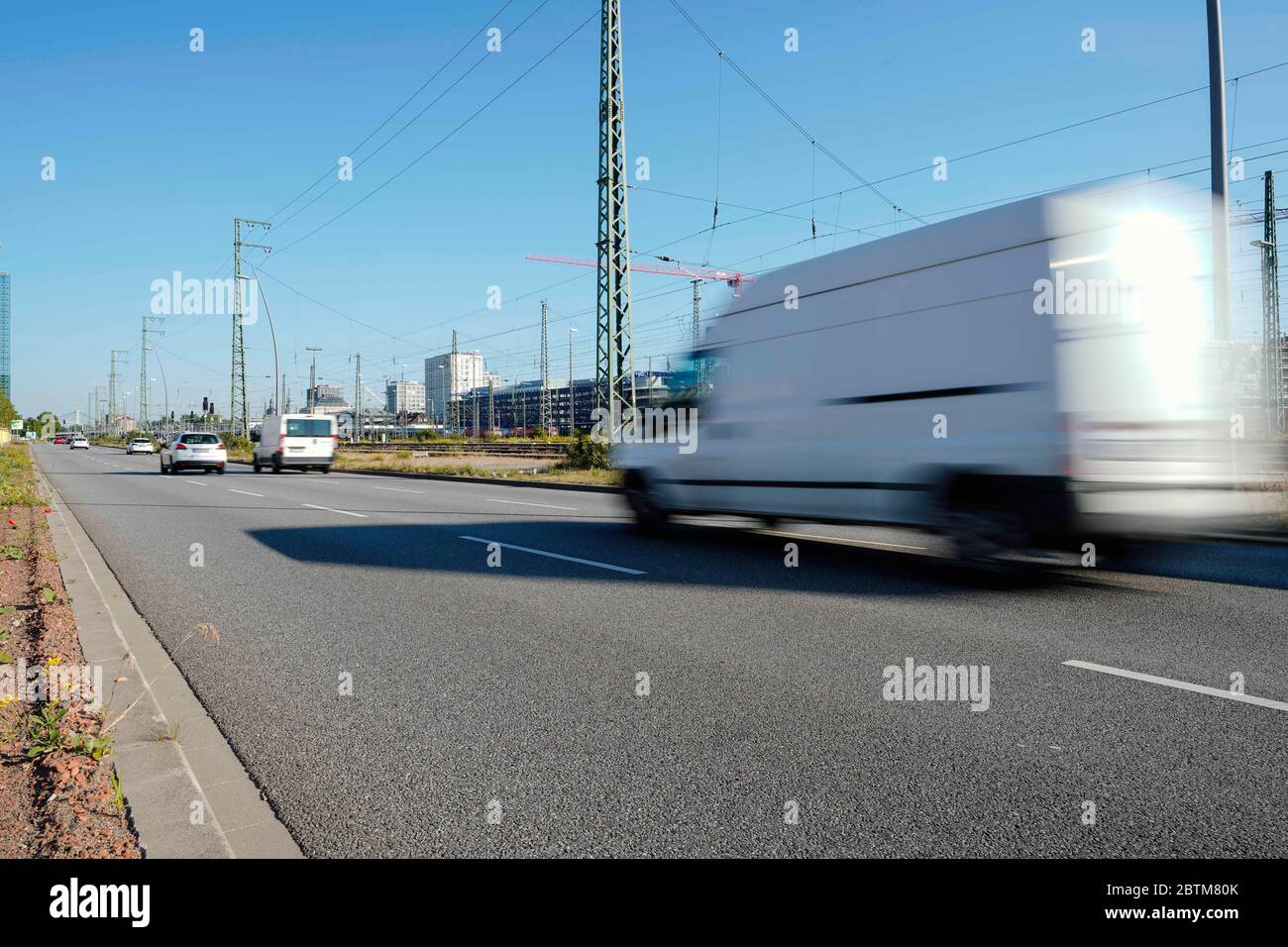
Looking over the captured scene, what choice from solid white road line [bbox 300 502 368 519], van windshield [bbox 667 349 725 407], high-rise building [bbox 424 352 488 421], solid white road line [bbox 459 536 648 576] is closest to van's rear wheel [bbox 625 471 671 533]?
van windshield [bbox 667 349 725 407]

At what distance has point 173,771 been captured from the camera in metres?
3.37

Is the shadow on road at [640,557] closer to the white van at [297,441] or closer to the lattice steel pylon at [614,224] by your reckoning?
the lattice steel pylon at [614,224]

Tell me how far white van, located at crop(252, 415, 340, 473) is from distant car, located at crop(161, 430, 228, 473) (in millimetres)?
1600

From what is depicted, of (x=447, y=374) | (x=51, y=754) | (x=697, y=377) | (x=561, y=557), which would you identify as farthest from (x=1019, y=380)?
(x=447, y=374)

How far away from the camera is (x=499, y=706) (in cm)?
420

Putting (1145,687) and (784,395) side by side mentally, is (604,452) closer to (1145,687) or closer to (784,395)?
(784,395)

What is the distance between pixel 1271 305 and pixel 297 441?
35.9m

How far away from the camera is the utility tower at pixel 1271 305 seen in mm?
27677

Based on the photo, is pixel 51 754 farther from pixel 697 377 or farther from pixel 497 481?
pixel 497 481

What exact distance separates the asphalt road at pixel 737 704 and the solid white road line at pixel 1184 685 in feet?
0.19

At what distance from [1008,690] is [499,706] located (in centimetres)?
252

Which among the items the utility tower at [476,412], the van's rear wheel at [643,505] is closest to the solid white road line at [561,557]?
the van's rear wheel at [643,505]

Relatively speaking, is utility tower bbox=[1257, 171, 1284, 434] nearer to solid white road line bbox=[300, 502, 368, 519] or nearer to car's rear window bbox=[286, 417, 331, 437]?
solid white road line bbox=[300, 502, 368, 519]
